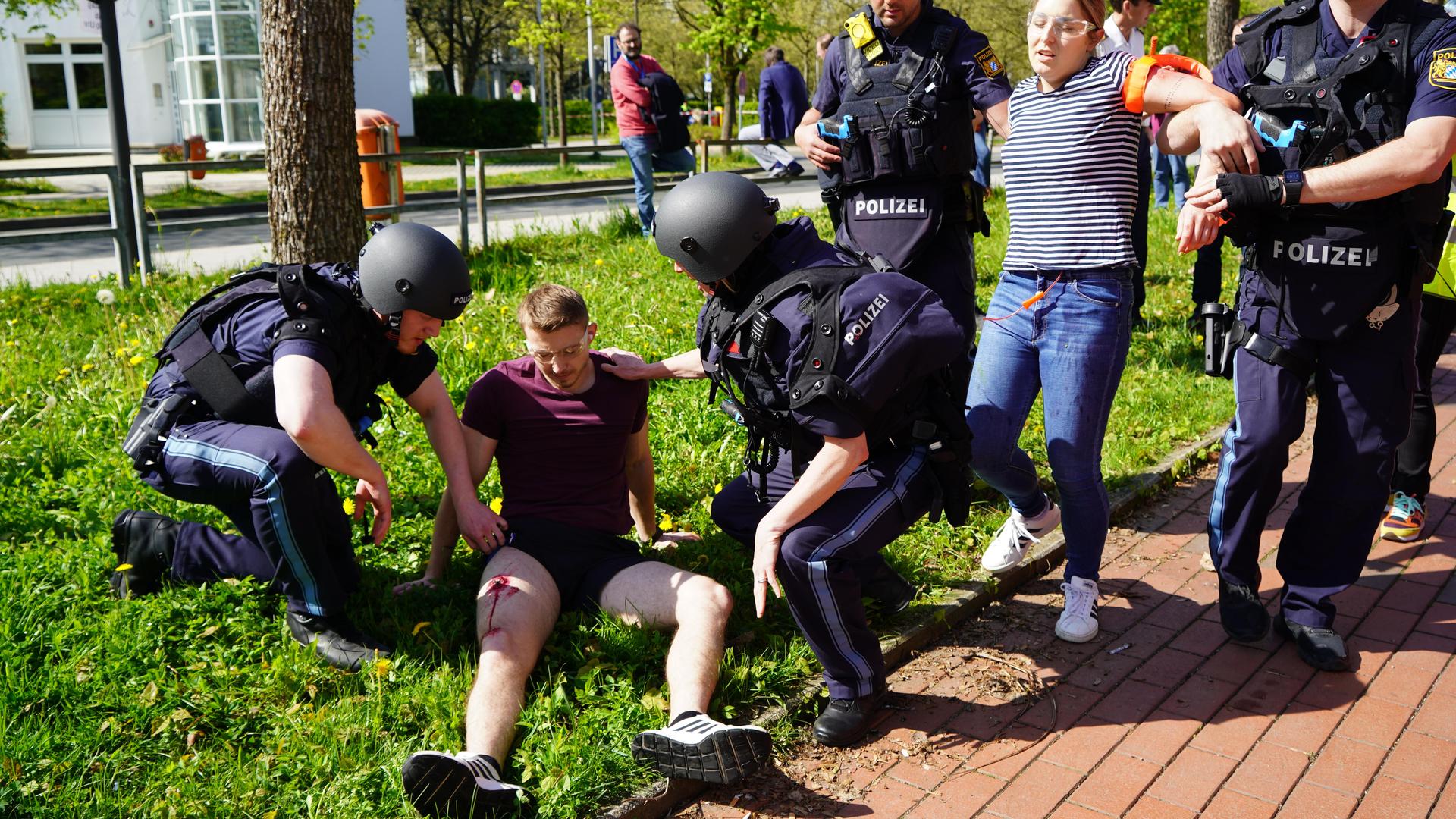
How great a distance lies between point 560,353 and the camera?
12.8ft

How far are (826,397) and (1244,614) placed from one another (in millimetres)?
1913

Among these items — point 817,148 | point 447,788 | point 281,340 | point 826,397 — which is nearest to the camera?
point 447,788

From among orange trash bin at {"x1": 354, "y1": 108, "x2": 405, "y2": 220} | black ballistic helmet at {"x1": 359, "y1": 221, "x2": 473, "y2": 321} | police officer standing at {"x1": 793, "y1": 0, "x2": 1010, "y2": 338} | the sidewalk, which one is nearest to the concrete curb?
the sidewalk

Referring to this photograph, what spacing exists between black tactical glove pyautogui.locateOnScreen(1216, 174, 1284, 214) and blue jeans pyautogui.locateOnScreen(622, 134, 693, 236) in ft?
25.5

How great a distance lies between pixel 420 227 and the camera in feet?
12.2

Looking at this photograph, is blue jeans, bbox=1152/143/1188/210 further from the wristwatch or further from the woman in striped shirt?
the wristwatch

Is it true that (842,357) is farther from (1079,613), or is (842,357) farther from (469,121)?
(469,121)

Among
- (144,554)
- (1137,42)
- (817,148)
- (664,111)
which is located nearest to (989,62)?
(817,148)

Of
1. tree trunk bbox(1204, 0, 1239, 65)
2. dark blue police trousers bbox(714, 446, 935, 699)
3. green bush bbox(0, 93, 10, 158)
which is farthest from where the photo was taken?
green bush bbox(0, 93, 10, 158)

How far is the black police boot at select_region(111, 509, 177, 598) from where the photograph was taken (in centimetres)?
408

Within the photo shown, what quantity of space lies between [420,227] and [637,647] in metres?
1.48

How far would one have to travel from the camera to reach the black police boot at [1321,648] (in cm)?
383

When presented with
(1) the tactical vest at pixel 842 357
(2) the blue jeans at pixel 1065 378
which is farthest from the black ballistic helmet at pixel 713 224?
(2) the blue jeans at pixel 1065 378

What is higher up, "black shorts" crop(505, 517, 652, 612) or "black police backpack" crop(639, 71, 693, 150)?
"black police backpack" crop(639, 71, 693, 150)
